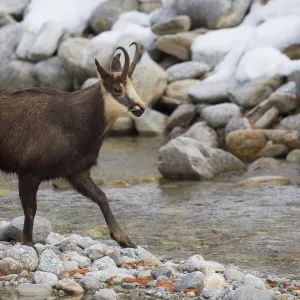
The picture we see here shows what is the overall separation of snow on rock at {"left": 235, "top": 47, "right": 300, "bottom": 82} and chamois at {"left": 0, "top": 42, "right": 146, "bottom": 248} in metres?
10.0

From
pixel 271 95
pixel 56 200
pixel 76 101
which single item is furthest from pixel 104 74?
pixel 271 95

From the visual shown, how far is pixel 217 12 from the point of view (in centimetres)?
2102

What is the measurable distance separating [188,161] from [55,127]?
583 cm

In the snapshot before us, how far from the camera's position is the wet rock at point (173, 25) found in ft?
68.6

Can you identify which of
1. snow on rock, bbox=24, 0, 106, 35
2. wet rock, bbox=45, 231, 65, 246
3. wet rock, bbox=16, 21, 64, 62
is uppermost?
wet rock, bbox=45, 231, 65, 246

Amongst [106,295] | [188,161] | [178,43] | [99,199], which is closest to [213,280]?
[106,295]

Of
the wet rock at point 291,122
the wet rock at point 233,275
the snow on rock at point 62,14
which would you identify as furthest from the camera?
the snow on rock at point 62,14

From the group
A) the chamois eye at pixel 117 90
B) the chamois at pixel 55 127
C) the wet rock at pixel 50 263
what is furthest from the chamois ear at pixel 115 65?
the wet rock at pixel 50 263

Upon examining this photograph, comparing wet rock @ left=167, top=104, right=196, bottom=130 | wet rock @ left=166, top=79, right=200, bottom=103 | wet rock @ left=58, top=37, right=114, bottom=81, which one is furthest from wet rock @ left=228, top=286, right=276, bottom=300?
wet rock @ left=58, top=37, right=114, bottom=81

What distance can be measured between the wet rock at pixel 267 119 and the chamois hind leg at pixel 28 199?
361 inches

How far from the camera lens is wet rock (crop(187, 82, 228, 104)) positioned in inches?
725

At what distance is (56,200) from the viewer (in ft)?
40.2

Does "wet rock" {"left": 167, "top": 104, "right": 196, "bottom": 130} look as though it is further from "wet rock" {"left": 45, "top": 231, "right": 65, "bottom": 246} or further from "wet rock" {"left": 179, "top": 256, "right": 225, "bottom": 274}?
"wet rock" {"left": 179, "top": 256, "right": 225, "bottom": 274}

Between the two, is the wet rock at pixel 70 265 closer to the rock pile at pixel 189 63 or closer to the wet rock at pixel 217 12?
the rock pile at pixel 189 63
